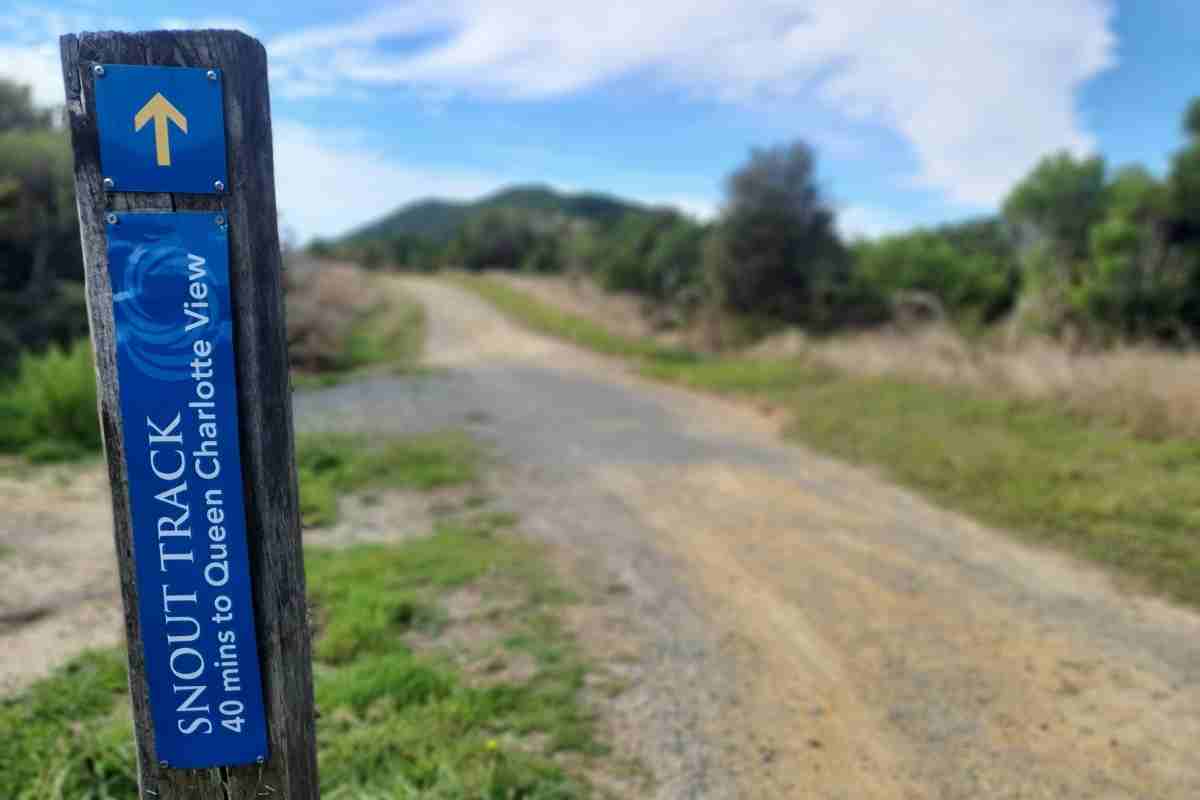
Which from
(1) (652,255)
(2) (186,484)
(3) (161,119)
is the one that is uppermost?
(1) (652,255)

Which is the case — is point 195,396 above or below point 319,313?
below

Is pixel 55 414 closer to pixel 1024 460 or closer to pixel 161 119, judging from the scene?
pixel 161 119

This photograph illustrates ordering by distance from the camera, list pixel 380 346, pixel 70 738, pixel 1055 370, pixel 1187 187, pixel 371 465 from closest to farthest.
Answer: pixel 70 738, pixel 371 465, pixel 1055 370, pixel 380 346, pixel 1187 187

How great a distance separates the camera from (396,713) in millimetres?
3205

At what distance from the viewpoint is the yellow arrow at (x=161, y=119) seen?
173 cm

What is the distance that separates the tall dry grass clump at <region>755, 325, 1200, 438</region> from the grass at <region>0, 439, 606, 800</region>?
5.92 metres

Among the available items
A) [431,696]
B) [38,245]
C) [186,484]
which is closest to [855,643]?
[431,696]

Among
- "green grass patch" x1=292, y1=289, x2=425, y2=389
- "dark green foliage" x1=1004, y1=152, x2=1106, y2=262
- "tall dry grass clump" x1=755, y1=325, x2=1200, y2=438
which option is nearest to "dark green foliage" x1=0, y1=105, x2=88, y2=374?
"green grass patch" x1=292, y1=289, x2=425, y2=389

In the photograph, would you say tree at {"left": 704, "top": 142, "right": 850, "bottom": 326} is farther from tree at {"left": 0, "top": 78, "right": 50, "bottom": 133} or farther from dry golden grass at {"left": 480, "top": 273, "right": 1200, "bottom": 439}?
tree at {"left": 0, "top": 78, "right": 50, "bottom": 133}

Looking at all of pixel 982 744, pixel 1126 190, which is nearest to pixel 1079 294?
pixel 1126 190

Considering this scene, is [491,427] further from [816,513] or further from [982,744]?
[982,744]

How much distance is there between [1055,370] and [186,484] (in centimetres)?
903

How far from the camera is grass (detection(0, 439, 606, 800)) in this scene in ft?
9.10

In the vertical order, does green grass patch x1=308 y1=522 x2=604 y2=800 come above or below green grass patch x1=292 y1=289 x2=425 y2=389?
below
